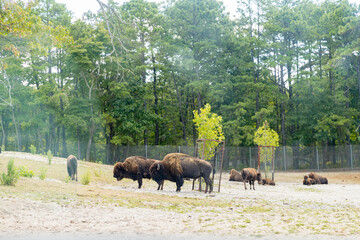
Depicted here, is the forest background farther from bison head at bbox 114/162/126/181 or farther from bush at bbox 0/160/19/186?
bush at bbox 0/160/19/186

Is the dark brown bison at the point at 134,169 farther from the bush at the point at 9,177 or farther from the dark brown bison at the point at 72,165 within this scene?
the bush at the point at 9,177

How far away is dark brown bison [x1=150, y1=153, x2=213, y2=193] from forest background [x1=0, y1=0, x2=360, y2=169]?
2597cm

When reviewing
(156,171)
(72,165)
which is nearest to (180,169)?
(156,171)

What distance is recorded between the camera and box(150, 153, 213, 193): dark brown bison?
16.3 metres

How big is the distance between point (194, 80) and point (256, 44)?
9657 millimetres

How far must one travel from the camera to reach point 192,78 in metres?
47.4

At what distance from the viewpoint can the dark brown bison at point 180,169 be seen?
641 inches

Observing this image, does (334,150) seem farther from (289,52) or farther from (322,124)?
Result: (289,52)

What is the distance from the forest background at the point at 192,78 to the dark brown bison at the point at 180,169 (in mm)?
25966

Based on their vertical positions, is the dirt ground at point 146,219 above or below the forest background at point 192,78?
below

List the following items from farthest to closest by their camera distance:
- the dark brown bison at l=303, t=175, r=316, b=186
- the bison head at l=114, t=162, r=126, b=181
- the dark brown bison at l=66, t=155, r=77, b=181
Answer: the dark brown bison at l=303, t=175, r=316, b=186, the bison head at l=114, t=162, r=126, b=181, the dark brown bison at l=66, t=155, r=77, b=181

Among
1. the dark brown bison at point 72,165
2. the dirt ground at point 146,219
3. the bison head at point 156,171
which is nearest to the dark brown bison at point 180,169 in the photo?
the bison head at point 156,171

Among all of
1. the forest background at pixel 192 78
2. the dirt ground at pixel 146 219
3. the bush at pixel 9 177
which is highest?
the forest background at pixel 192 78

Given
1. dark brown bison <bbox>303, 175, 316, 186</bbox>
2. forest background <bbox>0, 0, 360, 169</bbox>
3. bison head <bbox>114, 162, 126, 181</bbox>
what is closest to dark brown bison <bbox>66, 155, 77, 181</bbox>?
bison head <bbox>114, 162, 126, 181</bbox>
